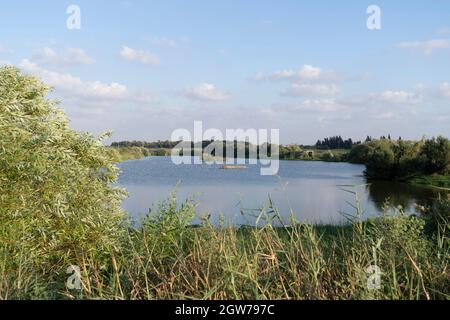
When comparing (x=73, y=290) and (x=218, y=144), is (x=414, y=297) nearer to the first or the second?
(x=73, y=290)

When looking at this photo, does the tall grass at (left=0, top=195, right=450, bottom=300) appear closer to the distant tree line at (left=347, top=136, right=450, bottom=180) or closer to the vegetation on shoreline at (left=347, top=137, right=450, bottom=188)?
the vegetation on shoreline at (left=347, top=137, right=450, bottom=188)

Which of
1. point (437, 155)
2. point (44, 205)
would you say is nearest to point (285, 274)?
point (44, 205)

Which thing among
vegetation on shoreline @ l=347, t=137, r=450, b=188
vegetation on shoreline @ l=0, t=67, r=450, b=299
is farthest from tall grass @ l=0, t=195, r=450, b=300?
vegetation on shoreline @ l=347, t=137, r=450, b=188

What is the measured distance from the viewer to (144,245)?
18.6 feet

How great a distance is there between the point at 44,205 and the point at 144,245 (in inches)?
72.1

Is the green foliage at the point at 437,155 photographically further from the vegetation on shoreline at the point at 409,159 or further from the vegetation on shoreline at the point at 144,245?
the vegetation on shoreline at the point at 144,245

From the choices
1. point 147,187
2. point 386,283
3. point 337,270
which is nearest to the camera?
point 386,283

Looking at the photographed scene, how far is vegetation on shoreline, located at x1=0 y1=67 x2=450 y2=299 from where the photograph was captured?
4.03 metres

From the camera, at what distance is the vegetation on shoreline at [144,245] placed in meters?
4.03

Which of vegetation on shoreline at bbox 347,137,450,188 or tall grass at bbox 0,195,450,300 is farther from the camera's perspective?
vegetation on shoreline at bbox 347,137,450,188

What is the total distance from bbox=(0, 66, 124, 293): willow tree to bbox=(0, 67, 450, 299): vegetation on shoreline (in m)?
0.02

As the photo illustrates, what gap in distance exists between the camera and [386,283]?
394 centimetres
